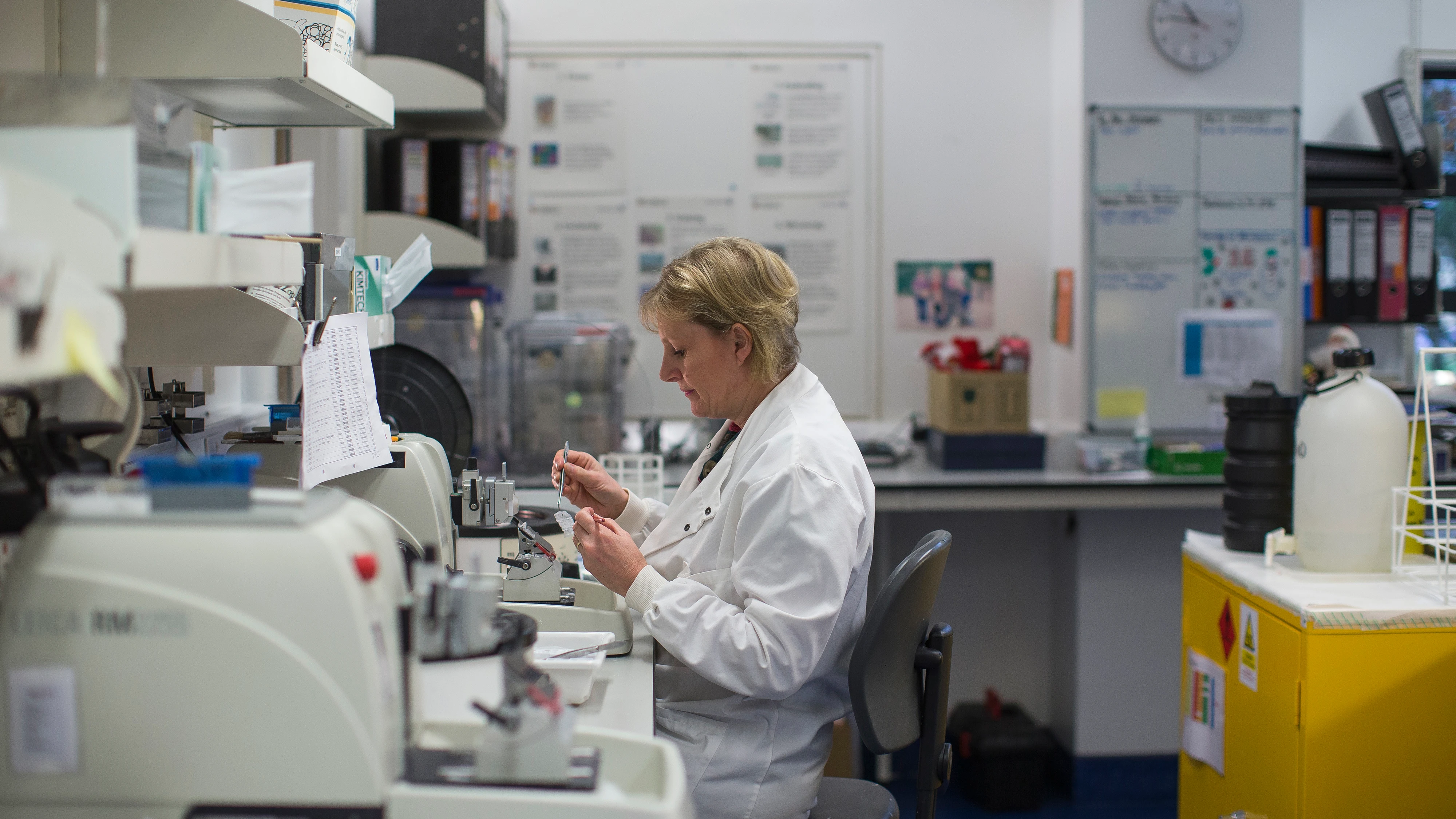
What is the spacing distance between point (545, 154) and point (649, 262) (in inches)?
19.8

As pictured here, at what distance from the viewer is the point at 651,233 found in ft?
11.7

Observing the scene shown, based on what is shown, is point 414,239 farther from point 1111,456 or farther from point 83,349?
point 83,349

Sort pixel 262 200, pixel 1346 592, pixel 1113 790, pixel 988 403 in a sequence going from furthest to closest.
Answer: pixel 1113 790 < pixel 988 403 < pixel 1346 592 < pixel 262 200

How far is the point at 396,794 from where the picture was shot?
2.75 ft

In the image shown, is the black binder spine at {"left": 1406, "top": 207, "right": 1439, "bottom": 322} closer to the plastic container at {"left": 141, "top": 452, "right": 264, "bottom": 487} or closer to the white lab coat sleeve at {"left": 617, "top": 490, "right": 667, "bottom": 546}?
the white lab coat sleeve at {"left": 617, "top": 490, "right": 667, "bottom": 546}

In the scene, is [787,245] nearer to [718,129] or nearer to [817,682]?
[718,129]

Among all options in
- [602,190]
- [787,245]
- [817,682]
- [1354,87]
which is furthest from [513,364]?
[1354,87]

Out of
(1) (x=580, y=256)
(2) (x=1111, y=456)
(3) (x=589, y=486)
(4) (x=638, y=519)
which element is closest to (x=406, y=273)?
(3) (x=589, y=486)

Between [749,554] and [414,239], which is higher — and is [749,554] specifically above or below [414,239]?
below

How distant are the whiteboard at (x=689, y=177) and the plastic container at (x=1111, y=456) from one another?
0.77 meters

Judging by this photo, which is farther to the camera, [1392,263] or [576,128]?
[576,128]

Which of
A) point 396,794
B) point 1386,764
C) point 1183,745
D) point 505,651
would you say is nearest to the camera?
point 396,794

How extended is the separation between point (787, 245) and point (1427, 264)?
2.06 metres

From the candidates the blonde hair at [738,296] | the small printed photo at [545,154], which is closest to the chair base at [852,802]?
the blonde hair at [738,296]
